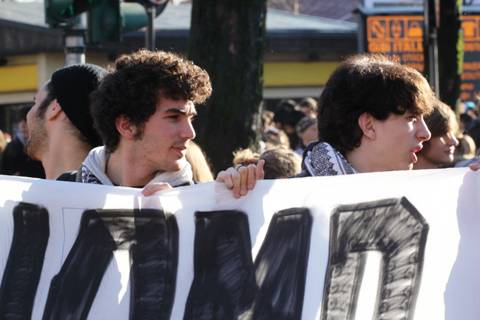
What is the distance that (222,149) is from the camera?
9.77m

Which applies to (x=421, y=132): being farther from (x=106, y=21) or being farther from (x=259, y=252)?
(x=106, y=21)

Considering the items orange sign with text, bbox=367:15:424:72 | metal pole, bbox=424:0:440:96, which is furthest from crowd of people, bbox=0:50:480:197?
orange sign with text, bbox=367:15:424:72

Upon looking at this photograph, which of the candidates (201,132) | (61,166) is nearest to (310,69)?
(201,132)

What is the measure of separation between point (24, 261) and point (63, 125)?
0.93m

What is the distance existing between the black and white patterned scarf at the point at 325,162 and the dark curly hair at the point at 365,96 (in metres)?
0.04

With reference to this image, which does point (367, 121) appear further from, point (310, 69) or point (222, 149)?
point (310, 69)

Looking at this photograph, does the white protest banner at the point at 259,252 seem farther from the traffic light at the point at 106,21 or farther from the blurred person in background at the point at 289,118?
the blurred person in background at the point at 289,118

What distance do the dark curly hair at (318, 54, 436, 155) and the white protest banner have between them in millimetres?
291

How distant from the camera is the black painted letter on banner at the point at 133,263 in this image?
3941mm

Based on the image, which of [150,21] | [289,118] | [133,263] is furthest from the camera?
[289,118]

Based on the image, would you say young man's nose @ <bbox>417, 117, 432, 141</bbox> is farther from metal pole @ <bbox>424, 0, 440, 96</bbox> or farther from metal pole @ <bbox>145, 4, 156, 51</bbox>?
metal pole @ <bbox>424, 0, 440, 96</bbox>

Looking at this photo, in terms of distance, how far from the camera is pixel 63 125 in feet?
16.2

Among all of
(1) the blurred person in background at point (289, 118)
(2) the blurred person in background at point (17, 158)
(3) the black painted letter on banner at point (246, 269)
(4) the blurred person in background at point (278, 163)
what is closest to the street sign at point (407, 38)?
(1) the blurred person in background at point (289, 118)

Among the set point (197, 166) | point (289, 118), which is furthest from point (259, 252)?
point (289, 118)
